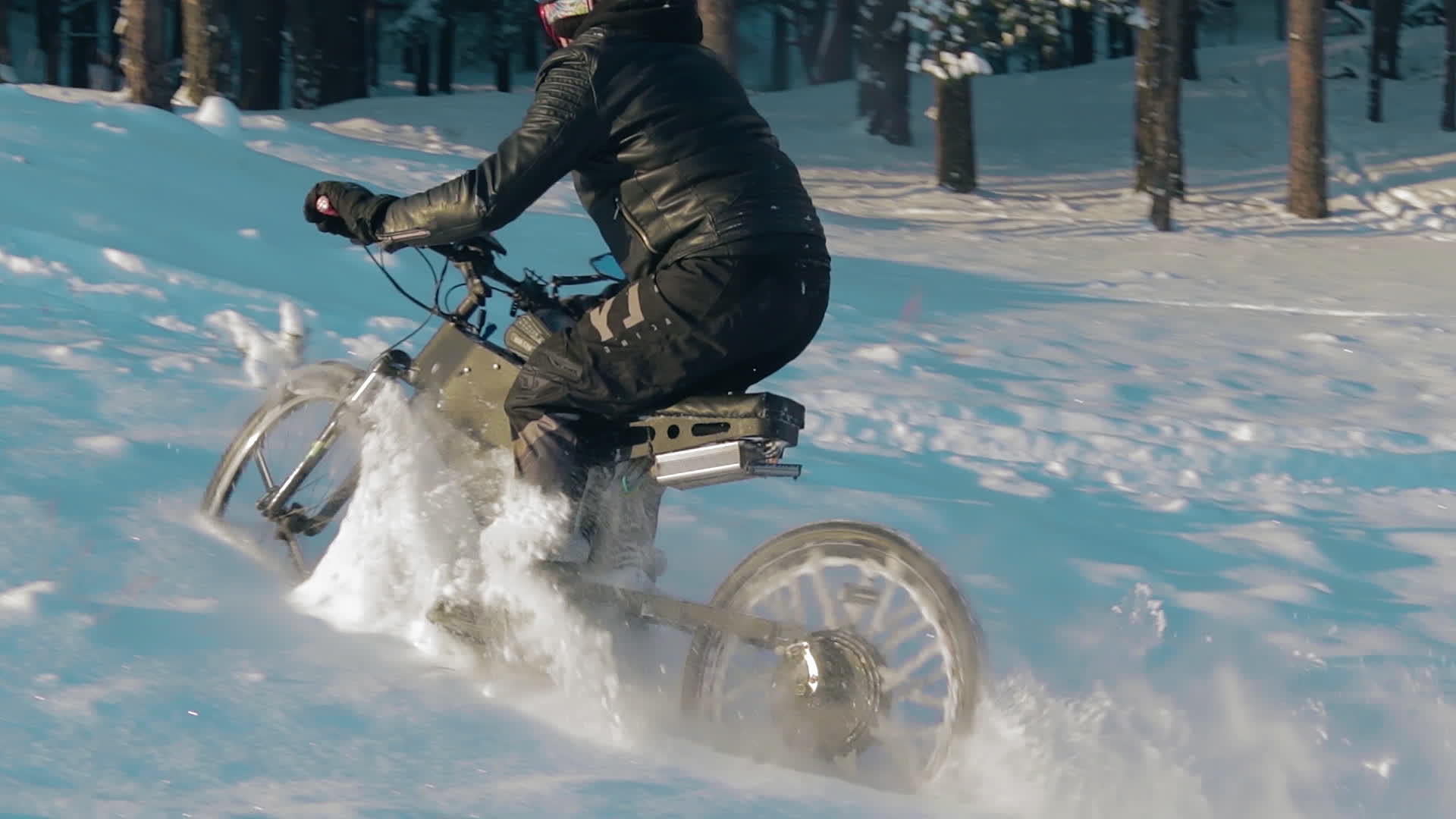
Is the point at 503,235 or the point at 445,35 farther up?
→ the point at 445,35

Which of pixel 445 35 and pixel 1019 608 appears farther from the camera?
pixel 445 35

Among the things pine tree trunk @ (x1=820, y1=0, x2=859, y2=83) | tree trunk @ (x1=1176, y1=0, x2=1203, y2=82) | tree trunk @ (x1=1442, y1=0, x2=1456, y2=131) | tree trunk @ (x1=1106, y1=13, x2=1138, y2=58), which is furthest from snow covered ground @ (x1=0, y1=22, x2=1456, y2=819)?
tree trunk @ (x1=1106, y1=13, x2=1138, y2=58)

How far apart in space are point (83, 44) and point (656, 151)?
153 ft

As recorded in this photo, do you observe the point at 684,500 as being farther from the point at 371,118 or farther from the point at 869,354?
the point at 371,118

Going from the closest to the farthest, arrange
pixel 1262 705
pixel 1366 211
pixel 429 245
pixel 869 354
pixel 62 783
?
pixel 62 783 < pixel 429 245 < pixel 1262 705 < pixel 869 354 < pixel 1366 211

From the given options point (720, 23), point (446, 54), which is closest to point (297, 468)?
point (720, 23)

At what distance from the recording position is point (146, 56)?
15.1 m

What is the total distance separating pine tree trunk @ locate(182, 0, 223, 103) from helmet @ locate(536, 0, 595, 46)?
13.7 m

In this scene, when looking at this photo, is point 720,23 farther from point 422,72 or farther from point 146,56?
point 422,72

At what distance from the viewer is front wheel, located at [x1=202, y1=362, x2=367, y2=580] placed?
4.71 m

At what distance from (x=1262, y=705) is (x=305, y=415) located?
2.95 metres

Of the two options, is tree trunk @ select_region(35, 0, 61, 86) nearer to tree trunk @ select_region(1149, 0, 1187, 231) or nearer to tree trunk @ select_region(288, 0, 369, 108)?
tree trunk @ select_region(288, 0, 369, 108)

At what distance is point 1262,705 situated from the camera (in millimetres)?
4648

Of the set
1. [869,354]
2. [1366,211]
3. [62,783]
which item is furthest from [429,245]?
[1366,211]
